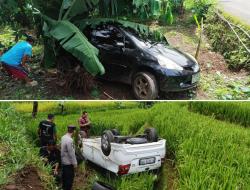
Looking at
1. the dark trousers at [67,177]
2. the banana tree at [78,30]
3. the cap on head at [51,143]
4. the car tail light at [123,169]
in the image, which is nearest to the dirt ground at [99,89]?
the banana tree at [78,30]

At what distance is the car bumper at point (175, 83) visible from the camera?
8023 millimetres

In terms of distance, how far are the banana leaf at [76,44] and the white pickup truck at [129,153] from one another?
1259 millimetres

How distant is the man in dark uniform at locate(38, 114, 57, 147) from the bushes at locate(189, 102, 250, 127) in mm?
3689

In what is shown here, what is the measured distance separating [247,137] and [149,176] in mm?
2015

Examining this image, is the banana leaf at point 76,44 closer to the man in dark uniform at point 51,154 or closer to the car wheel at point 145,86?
the car wheel at point 145,86

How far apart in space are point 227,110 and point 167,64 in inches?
84.0

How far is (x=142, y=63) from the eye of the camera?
27.0 feet

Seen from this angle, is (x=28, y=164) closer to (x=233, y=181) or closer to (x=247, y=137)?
(x=233, y=181)

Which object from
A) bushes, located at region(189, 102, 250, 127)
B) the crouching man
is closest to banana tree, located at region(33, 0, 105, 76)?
the crouching man

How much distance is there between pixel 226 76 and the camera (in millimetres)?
10922

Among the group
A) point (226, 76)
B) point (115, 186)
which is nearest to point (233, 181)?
point (115, 186)

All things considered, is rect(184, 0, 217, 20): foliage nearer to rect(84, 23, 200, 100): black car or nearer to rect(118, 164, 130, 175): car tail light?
rect(84, 23, 200, 100): black car

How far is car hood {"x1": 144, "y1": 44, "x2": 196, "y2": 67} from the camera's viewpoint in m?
8.30

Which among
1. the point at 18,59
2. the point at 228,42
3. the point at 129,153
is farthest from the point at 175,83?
the point at 228,42
